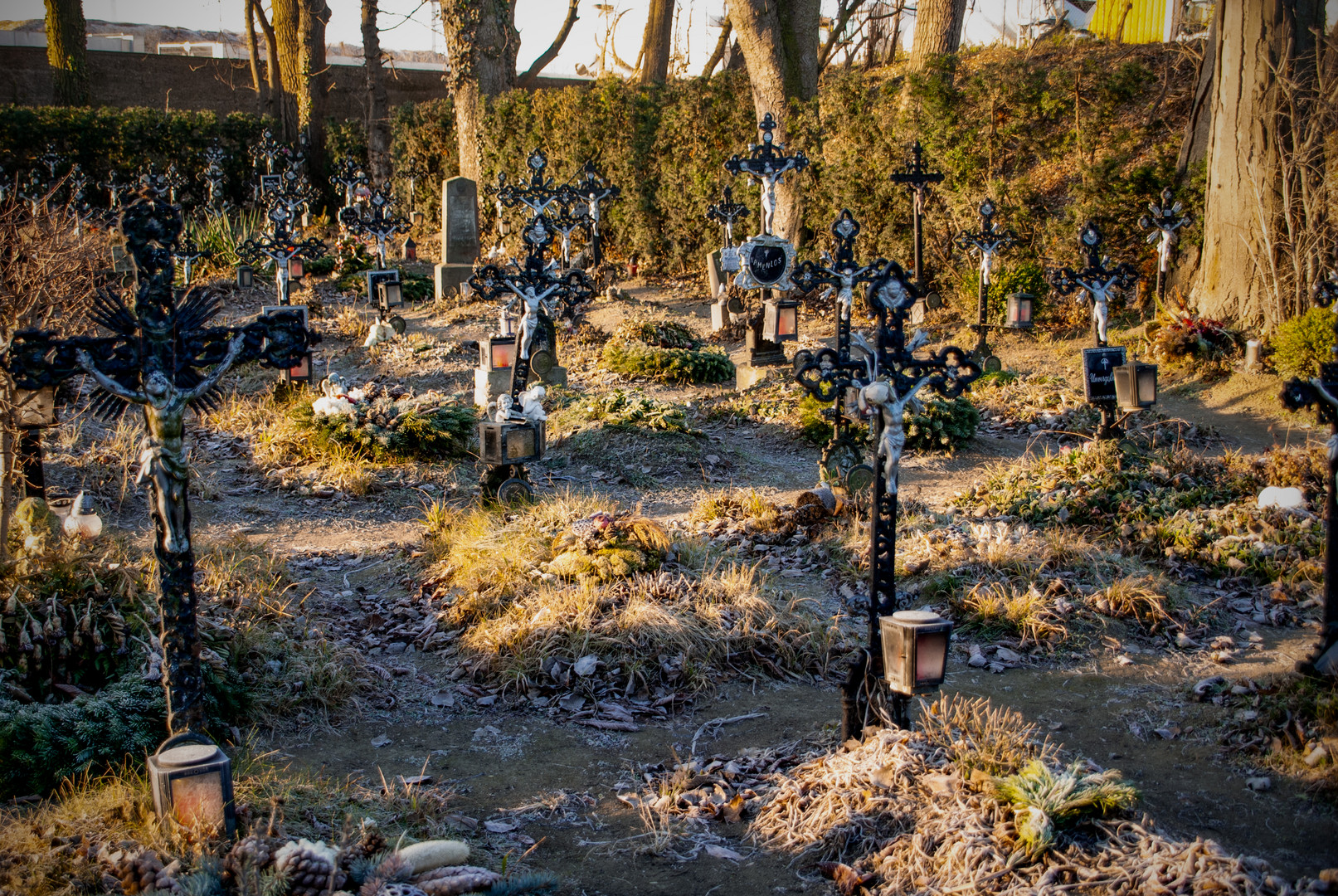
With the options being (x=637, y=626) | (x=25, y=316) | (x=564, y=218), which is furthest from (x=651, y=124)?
(x=637, y=626)

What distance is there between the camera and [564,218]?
17.2 m

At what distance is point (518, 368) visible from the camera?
29.8 feet

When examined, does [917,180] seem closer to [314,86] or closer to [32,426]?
[32,426]

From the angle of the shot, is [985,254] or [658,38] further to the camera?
[658,38]

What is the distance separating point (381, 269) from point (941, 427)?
10271 millimetres

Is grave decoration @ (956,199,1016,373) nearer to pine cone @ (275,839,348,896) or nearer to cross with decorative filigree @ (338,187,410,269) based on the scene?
cross with decorative filigree @ (338,187,410,269)

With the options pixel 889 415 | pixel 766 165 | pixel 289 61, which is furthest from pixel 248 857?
pixel 289 61

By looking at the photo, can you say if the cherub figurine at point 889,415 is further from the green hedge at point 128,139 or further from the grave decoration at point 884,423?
the green hedge at point 128,139

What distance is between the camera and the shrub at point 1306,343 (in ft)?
35.9

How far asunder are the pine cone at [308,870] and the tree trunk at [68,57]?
3073cm

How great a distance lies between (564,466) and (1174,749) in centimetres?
629

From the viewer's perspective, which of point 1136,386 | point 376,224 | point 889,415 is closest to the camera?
point 889,415

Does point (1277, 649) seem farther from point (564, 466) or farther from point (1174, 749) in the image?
point (564, 466)

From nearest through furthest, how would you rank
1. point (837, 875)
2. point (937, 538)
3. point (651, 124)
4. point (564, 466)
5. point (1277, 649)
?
point (837, 875), point (1277, 649), point (937, 538), point (564, 466), point (651, 124)
